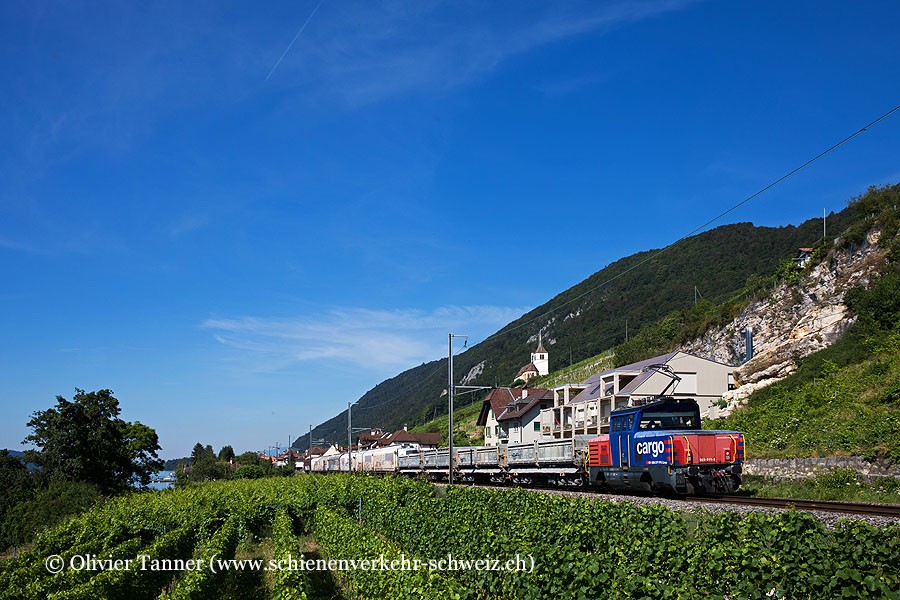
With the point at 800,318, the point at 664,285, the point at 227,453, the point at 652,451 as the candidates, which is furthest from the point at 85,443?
the point at 664,285

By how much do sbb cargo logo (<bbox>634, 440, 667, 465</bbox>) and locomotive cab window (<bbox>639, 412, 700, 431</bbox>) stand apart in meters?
0.63

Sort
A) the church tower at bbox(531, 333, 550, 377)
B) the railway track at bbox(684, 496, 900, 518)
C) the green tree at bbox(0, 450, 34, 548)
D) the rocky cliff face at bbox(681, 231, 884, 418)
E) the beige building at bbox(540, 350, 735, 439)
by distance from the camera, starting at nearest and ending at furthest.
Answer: the railway track at bbox(684, 496, 900, 518) → the green tree at bbox(0, 450, 34, 548) → the rocky cliff face at bbox(681, 231, 884, 418) → the beige building at bbox(540, 350, 735, 439) → the church tower at bbox(531, 333, 550, 377)

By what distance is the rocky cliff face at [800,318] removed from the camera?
43781 mm

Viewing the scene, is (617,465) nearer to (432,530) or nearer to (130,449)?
(432,530)

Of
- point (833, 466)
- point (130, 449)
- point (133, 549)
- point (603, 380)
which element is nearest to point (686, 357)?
point (603, 380)

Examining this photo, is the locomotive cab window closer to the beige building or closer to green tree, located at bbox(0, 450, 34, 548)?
the beige building

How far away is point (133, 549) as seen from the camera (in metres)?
20.1

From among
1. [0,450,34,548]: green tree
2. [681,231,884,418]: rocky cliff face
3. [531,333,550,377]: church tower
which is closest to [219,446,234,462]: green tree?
[531,333,550,377]: church tower

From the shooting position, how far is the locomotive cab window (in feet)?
72.2

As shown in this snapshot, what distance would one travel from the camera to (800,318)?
4950 cm

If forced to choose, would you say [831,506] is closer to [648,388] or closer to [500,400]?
[648,388]

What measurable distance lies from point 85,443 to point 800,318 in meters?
58.1

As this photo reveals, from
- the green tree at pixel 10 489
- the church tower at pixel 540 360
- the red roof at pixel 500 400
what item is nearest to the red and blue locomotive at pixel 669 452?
the green tree at pixel 10 489

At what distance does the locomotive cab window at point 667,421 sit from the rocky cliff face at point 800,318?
81.9ft
